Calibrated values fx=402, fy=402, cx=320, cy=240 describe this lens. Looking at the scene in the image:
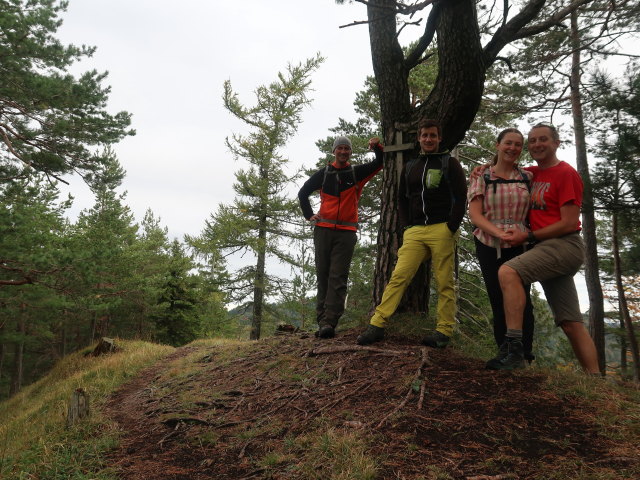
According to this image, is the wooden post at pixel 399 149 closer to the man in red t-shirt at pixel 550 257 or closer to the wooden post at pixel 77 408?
the man in red t-shirt at pixel 550 257

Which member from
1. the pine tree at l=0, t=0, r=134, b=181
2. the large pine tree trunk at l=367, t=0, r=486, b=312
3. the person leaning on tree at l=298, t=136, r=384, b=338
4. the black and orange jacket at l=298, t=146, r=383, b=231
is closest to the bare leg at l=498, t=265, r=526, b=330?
the large pine tree trunk at l=367, t=0, r=486, b=312

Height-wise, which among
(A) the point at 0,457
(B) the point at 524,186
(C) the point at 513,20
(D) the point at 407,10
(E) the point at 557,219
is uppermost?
(C) the point at 513,20

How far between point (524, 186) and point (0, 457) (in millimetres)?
5646

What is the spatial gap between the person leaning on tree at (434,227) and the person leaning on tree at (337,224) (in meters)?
1.08

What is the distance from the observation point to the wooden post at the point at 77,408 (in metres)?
4.52

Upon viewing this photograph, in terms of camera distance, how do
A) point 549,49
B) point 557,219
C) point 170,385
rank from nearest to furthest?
point 557,219 < point 170,385 < point 549,49

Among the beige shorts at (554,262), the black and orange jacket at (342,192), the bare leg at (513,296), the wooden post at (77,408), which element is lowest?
the wooden post at (77,408)

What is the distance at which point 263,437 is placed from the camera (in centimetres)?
318

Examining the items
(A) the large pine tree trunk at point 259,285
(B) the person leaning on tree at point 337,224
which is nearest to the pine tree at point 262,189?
(A) the large pine tree trunk at point 259,285

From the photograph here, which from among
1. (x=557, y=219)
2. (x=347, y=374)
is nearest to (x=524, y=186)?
(x=557, y=219)

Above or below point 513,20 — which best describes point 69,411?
below

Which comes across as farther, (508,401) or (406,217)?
(406,217)

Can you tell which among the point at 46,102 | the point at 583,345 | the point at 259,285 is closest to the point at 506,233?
the point at 583,345

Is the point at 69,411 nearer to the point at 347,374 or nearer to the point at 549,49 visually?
the point at 347,374
